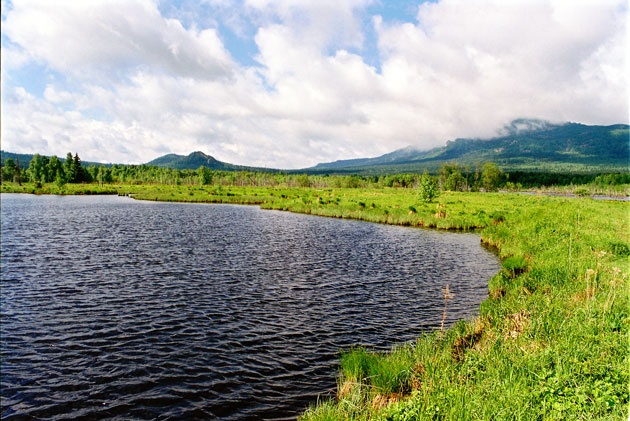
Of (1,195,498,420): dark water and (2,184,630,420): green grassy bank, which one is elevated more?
(2,184,630,420): green grassy bank

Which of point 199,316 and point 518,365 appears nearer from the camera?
point 518,365

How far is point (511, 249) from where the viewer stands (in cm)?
3189

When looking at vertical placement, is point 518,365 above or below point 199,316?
above

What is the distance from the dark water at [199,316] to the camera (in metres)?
11.4

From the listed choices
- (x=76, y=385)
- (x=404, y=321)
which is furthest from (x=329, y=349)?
(x=76, y=385)

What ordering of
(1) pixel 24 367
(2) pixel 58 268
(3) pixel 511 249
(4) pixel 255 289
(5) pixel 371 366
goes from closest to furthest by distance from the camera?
(5) pixel 371 366, (1) pixel 24 367, (4) pixel 255 289, (2) pixel 58 268, (3) pixel 511 249

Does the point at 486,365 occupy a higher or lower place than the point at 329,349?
higher

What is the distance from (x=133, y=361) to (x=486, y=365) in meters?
11.7

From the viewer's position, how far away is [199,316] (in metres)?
17.4

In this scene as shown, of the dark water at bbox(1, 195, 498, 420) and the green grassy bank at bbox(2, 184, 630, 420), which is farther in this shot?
the dark water at bbox(1, 195, 498, 420)

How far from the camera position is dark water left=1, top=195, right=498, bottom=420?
1141cm

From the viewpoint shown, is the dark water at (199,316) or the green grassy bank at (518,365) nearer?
the green grassy bank at (518,365)

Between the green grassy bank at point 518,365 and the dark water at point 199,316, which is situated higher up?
the green grassy bank at point 518,365

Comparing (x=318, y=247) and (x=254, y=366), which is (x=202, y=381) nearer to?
(x=254, y=366)
